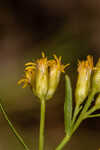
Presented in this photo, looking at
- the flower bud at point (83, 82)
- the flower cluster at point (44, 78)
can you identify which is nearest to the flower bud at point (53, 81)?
the flower cluster at point (44, 78)

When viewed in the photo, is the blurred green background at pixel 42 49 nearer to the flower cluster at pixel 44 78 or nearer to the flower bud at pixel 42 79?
the flower cluster at pixel 44 78

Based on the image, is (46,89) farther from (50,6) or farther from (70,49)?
(50,6)

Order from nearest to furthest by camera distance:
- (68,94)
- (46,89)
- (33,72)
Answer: (68,94)
(46,89)
(33,72)

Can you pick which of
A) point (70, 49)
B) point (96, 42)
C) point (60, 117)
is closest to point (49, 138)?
point (60, 117)

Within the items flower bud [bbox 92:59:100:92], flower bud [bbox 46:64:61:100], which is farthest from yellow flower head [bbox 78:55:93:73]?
flower bud [bbox 46:64:61:100]

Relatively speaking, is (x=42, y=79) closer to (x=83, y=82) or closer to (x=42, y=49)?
(x=83, y=82)

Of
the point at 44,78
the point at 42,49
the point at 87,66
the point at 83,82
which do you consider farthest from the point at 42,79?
the point at 42,49
